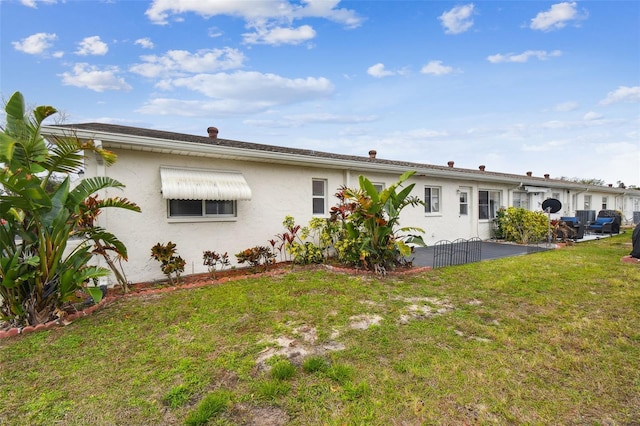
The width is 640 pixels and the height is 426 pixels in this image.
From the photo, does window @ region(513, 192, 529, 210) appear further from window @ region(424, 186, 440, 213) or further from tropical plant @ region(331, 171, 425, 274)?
tropical plant @ region(331, 171, 425, 274)

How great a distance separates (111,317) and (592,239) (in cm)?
2244

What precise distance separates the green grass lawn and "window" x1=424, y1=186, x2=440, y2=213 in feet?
26.4

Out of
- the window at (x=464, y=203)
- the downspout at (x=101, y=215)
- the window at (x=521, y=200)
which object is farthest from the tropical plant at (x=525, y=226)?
the downspout at (x=101, y=215)

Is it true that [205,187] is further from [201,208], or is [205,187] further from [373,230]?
[373,230]

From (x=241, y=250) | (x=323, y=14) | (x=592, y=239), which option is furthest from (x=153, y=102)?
(x=592, y=239)

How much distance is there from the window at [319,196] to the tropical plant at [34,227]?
6.86 metres

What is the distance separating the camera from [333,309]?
18.9 ft

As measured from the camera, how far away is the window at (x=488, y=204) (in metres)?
16.7

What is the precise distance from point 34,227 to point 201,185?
140 inches

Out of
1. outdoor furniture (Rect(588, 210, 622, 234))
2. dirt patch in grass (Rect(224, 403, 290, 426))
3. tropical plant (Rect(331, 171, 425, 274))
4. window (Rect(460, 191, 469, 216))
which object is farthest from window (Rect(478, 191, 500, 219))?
dirt patch in grass (Rect(224, 403, 290, 426))

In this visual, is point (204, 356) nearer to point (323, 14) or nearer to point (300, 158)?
point (300, 158)

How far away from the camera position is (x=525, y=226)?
1556cm

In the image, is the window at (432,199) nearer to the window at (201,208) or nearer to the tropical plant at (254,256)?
the tropical plant at (254,256)

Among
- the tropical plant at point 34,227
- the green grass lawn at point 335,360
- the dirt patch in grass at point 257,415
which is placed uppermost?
the tropical plant at point 34,227
